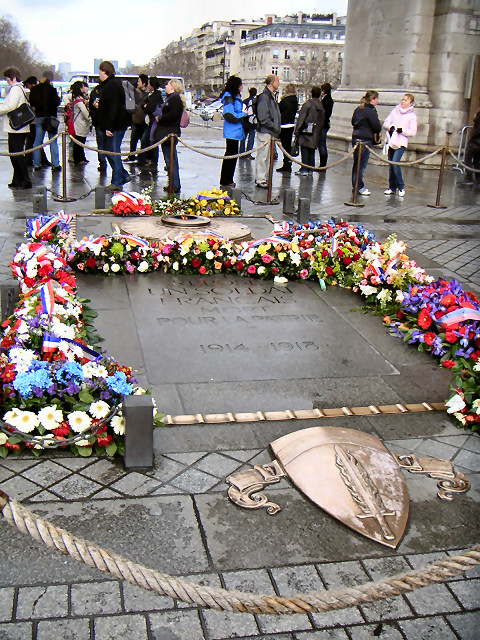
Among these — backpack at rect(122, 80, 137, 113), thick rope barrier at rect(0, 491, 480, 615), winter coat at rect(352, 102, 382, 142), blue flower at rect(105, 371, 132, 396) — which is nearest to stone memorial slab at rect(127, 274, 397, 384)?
blue flower at rect(105, 371, 132, 396)

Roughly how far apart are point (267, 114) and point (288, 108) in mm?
3630

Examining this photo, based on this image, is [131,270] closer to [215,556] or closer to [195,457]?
[195,457]

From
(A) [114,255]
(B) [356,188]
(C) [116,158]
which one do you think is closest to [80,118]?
(C) [116,158]

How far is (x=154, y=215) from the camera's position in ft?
28.0

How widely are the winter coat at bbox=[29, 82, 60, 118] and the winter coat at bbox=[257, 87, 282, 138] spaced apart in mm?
3857

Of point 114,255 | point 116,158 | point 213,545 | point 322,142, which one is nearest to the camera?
point 213,545

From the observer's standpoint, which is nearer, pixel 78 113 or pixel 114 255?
pixel 114 255

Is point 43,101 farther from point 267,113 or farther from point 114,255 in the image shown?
point 114,255

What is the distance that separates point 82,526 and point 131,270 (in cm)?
391

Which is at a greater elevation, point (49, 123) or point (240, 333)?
point (49, 123)

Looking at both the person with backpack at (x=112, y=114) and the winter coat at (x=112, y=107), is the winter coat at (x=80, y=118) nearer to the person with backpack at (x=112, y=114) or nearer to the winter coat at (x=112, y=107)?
the person with backpack at (x=112, y=114)

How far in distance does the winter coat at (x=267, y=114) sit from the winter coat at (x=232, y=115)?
0.30m

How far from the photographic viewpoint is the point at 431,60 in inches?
662

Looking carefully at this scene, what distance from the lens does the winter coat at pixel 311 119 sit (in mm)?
13219
